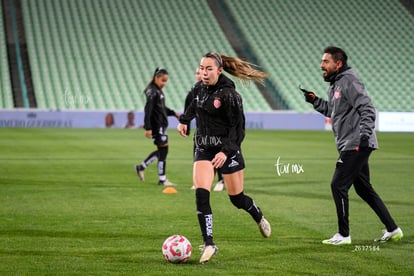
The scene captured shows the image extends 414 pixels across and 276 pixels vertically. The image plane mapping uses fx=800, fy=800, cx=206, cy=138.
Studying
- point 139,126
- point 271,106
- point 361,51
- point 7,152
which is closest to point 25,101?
point 139,126

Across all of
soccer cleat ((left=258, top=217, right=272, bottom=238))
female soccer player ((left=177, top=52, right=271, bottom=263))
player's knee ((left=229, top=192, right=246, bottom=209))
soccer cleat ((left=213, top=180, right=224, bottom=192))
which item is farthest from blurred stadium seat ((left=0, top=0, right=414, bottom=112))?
female soccer player ((left=177, top=52, right=271, bottom=263))

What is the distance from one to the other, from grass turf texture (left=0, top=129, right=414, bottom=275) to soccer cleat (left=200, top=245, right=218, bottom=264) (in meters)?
0.07

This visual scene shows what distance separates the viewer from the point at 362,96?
815 centimetres

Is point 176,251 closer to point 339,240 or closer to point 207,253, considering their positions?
point 207,253

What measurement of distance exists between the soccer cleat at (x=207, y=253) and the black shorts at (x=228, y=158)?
92cm

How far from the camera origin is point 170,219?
10258 mm

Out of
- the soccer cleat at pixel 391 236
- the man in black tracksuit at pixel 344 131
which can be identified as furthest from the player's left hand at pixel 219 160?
the soccer cleat at pixel 391 236

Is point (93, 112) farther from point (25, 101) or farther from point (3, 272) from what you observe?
point (3, 272)

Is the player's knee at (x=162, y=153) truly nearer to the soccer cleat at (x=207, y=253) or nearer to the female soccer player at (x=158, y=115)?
the female soccer player at (x=158, y=115)

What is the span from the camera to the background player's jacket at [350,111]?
318 inches

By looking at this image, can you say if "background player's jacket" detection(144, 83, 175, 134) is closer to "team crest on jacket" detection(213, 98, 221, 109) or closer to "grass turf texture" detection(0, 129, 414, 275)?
"grass turf texture" detection(0, 129, 414, 275)

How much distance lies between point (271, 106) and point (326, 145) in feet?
45.8

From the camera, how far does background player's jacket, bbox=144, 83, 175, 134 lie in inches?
574

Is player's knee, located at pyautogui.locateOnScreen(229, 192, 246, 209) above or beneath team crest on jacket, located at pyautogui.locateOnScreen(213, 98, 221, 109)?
beneath
